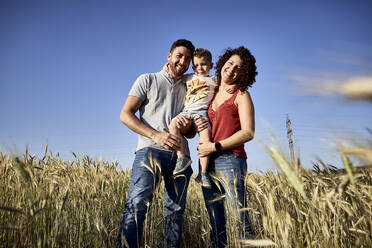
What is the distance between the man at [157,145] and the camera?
2055mm

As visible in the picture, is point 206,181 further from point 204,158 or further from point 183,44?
point 183,44

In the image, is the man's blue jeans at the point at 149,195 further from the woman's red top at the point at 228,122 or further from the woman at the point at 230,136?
the woman's red top at the point at 228,122

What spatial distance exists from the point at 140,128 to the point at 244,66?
1.14m

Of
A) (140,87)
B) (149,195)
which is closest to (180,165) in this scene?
(149,195)

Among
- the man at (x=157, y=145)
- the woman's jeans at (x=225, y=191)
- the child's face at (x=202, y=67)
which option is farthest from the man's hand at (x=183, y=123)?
the child's face at (x=202, y=67)

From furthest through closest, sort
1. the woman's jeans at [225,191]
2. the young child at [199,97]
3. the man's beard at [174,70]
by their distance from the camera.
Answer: the man's beard at [174,70], the young child at [199,97], the woman's jeans at [225,191]

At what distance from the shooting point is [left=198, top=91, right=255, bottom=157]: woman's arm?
6.59ft

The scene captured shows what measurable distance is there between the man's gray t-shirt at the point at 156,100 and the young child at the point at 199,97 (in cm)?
11

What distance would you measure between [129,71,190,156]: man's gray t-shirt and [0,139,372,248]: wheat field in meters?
0.79

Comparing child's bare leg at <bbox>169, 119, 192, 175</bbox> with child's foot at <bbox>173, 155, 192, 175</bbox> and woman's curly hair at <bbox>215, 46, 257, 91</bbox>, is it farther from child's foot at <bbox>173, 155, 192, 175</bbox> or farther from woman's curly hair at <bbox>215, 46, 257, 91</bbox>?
woman's curly hair at <bbox>215, 46, 257, 91</bbox>

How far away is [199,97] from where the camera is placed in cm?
249

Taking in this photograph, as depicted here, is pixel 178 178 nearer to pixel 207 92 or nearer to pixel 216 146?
pixel 216 146

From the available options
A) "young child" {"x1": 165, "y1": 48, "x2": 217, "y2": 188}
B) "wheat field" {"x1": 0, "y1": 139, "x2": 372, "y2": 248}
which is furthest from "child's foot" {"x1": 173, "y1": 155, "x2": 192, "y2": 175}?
"wheat field" {"x1": 0, "y1": 139, "x2": 372, "y2": 248}

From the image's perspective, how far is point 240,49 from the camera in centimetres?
247
